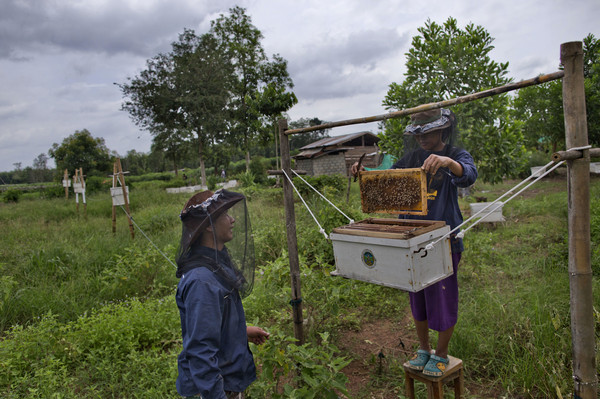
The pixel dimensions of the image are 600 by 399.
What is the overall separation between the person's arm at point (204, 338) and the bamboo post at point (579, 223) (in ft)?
5.48

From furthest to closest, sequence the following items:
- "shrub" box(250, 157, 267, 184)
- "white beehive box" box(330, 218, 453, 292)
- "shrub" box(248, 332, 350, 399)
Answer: "shrub" box(250, 157, 267, 184) < "shrub" box(248, 332, 350, 399) < "white beehive box" box(330, 218, 453, 292)

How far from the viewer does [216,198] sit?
6.33ft

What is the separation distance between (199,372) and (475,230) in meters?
7.24

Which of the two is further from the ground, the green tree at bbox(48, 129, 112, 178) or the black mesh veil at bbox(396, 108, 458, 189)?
the green tree at bbox(48, 129, 112, 178)

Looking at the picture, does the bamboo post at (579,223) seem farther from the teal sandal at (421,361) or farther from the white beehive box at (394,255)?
the teal sandal at (421,361)

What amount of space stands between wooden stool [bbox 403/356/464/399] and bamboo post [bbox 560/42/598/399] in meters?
0.77

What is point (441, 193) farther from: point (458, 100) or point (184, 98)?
point (184, 98)

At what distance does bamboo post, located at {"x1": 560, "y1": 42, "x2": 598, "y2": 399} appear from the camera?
160 centimetres

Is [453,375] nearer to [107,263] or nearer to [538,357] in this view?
[538,357]

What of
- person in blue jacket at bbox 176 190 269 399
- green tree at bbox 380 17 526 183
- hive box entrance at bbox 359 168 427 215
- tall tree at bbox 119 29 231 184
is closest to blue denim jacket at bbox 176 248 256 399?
person in blue jacket at bbox 176 190 269 399

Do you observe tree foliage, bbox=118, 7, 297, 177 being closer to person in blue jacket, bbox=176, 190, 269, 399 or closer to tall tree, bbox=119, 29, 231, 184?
tall tree, bbox=119, 29, 231, 184

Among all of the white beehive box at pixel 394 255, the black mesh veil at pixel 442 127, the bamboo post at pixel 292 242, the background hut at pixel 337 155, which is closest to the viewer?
the white beehive box at pixel 394 255

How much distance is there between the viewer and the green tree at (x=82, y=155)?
96.7ft

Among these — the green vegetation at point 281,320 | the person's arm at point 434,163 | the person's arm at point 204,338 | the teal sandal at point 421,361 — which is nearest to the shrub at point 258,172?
the green vegetation at point 281,320
